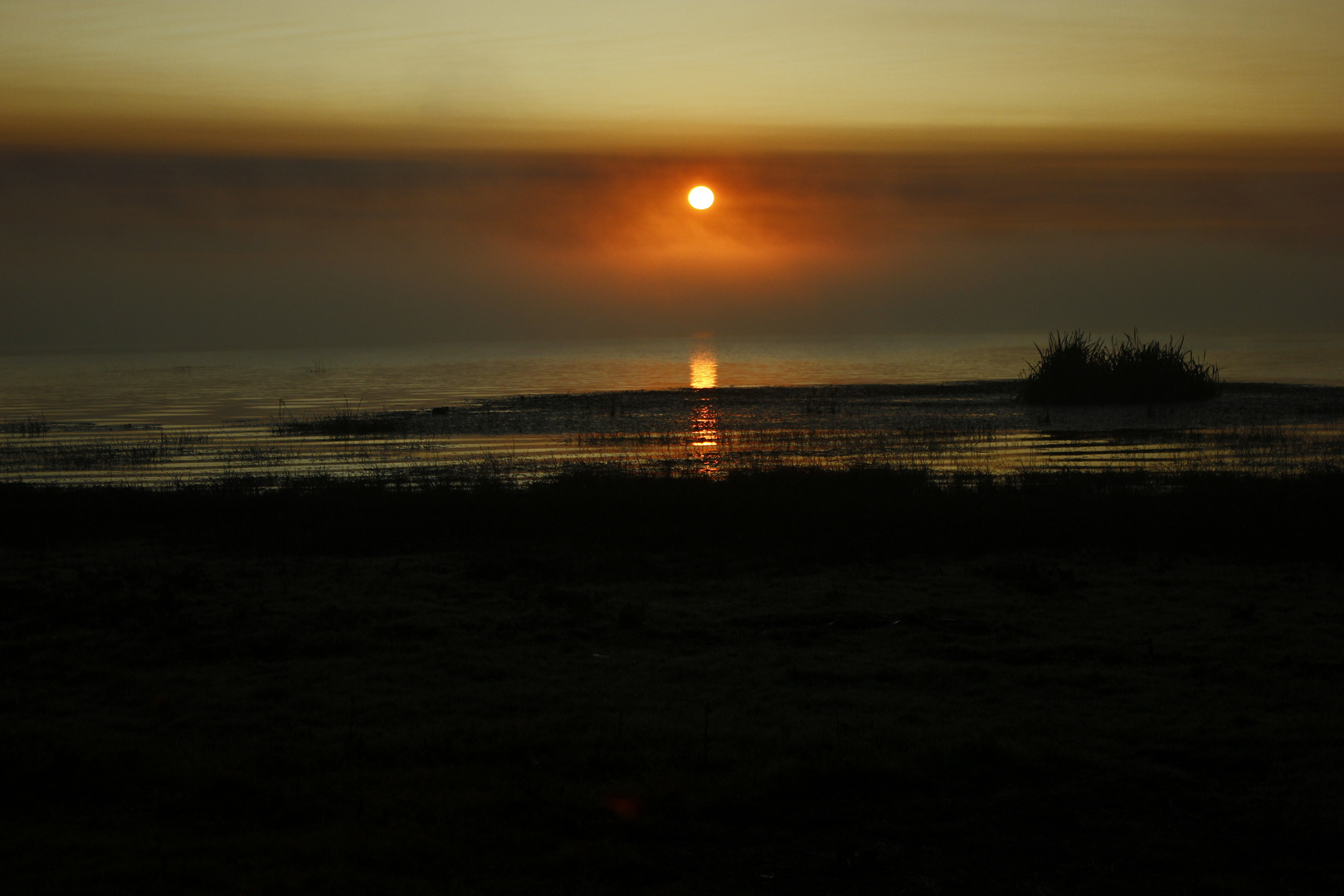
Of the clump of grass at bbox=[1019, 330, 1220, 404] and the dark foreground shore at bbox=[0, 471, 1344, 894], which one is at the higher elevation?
the clump of grass at bbox=[1019, 330, 1220, 404]

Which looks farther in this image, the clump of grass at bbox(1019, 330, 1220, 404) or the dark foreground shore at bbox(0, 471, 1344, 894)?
the clump of grass at bbox(1019, 330, 1220, 404)

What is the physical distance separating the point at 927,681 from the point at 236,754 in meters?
5.99

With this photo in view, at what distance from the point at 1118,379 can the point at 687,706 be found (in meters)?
43.3

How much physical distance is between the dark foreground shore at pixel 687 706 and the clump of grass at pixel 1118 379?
1204 inches

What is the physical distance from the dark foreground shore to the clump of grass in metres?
30.6

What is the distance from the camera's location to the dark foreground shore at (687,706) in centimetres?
626

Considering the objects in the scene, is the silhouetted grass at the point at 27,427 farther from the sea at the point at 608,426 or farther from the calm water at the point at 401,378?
the calm water at the point at 401,378

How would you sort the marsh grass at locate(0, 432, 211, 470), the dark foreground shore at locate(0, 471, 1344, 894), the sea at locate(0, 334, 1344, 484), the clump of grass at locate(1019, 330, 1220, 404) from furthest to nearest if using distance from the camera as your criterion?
1. the clump of grass at locate(1019, 330, 1220, 404)
2. the marsh grass at locate(0, 432, 211, 470)
3. the sea at locate(0, 334, 1344, 484)
4. the dark foreground shore at locate(0, 471, 1344, 894)

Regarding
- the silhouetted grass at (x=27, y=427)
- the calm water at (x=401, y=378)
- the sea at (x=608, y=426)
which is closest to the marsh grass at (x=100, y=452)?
the sea at (x=608, y=426)

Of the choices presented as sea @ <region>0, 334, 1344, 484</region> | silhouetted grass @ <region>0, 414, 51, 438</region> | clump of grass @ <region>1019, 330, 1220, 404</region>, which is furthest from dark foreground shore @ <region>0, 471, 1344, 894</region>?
clump of grass @ <region>1019, 330, 1220, 404</region>

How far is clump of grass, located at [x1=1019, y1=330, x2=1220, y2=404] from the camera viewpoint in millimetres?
46906

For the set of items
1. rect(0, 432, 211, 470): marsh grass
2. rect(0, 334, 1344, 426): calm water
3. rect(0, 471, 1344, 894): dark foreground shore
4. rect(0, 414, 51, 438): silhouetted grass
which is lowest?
rect(0, 471, 1344, 894): dark foreground shore

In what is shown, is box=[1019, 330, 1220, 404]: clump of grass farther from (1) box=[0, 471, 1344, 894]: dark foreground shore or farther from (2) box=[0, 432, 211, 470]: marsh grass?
(2) box=[0, 432, 211, 470]: marsh grass

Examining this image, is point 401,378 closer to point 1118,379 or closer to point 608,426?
point 608,426
